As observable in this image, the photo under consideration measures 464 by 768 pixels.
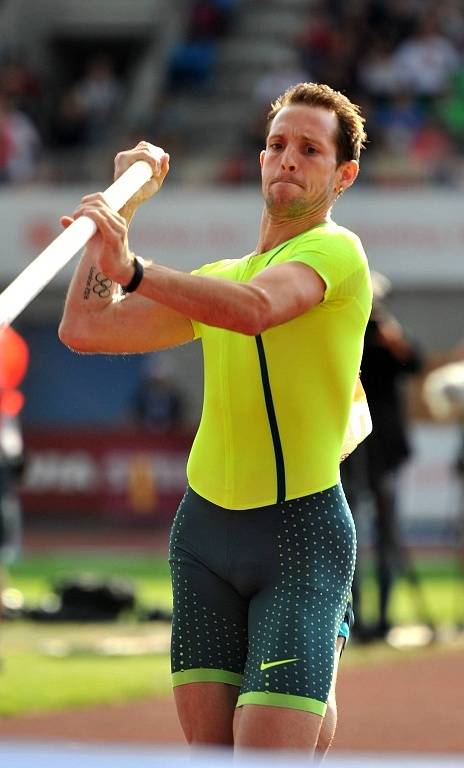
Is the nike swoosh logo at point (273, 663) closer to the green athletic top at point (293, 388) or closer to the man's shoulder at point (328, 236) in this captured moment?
the green athletic top at point (293, 388)

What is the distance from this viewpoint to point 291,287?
3.76m

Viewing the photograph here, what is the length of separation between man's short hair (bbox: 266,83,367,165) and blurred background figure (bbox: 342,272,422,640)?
5494mm

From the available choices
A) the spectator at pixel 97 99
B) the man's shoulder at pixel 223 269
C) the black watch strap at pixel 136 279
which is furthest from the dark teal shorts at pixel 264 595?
the spectator at pixel 97 99

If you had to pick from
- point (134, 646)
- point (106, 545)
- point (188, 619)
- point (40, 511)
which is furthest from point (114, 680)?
point (40, 511)

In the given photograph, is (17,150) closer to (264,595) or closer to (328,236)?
(328,236)

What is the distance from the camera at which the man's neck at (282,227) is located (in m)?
4.10

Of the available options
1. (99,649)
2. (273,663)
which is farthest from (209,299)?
(99,649)

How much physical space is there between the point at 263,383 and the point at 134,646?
647 centimetres

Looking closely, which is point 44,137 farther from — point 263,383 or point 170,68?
point 263,383

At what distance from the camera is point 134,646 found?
10172mm

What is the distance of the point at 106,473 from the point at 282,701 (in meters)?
15.9

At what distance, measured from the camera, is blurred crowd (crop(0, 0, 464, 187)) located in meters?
20.2

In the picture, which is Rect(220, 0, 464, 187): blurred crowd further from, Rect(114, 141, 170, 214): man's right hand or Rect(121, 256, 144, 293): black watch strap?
Rect(121, 256, 144, 293): black watch strap

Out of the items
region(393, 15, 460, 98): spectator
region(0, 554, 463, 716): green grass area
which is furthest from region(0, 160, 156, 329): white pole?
region(393, 15, 460, 98): spectator
